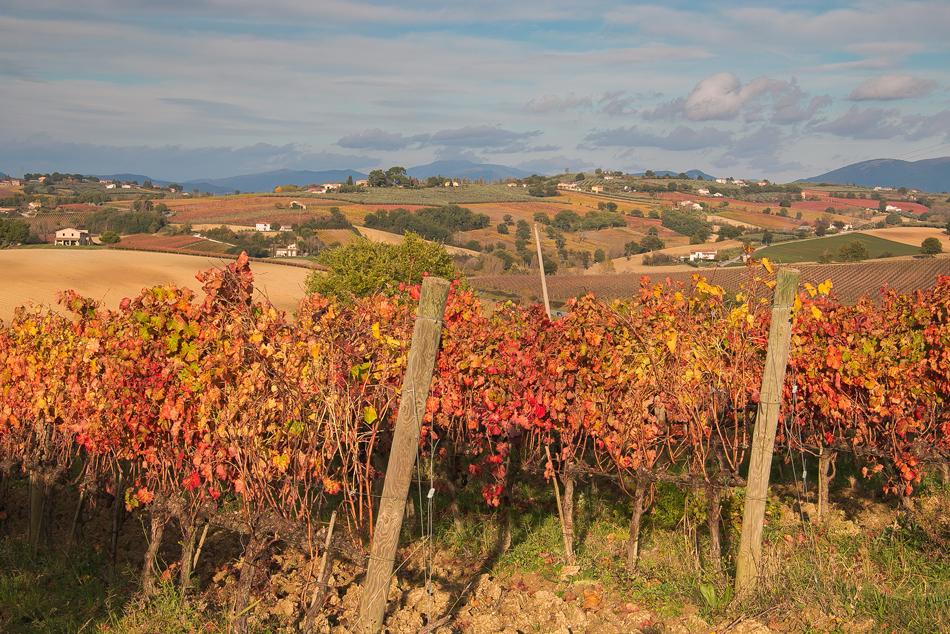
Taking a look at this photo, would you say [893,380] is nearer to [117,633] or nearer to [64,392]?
[117,633]

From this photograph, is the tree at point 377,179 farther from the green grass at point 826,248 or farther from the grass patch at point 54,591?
the grass patch at point 54,591

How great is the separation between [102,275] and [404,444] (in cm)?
4816

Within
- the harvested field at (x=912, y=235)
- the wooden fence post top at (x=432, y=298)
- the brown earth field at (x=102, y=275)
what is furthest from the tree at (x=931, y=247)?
the wooden fence post top at (x=432, y=298)

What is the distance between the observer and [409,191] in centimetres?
14575

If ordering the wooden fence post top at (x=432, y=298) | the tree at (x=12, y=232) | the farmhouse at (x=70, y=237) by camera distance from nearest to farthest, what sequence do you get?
the wooden fence post top at (x=432, y=298) → the tree at (x=12, y=232) → the farmhouse at (x=70, y=237)

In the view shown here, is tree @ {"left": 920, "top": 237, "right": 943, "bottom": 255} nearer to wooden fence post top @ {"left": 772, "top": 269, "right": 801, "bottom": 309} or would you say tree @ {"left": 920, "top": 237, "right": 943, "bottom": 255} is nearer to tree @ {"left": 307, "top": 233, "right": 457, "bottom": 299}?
tree @ {"left": 307, "top": 233, "right": 457, "bottom": 299}

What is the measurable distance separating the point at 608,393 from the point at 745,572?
2.65 m

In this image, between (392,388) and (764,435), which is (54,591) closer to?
(392,388)

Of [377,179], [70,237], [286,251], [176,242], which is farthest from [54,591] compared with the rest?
[377,179]

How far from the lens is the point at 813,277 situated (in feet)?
164

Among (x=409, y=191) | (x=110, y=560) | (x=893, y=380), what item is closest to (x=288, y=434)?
(x=110, y=560)

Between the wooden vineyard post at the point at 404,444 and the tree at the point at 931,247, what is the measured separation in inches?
2972

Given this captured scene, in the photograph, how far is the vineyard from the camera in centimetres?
641

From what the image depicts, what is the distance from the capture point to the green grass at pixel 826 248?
242ft
